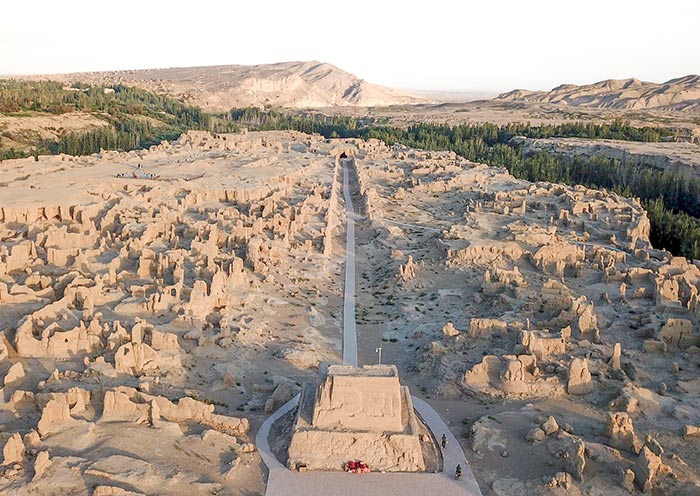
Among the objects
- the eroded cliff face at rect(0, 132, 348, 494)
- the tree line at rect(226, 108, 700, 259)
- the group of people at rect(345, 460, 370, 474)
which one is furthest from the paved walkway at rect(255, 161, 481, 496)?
the tree line at rect(226, 108, 700, 259)

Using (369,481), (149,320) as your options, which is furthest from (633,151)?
(369,481)

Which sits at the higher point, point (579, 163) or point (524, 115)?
point (524, 115)

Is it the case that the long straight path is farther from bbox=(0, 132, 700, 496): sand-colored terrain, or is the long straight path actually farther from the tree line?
the tree line

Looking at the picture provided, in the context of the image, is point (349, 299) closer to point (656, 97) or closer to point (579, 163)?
point (579, 163)

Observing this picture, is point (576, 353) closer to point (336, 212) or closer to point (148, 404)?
point (148, 404)

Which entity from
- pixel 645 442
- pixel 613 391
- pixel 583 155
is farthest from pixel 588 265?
pixel 583 155

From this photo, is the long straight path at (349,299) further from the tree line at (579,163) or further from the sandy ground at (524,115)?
the sandy ground at (524,115)

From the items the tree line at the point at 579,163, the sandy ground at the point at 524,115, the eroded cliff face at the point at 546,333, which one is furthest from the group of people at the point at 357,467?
the sandy ground at the point at 524,115

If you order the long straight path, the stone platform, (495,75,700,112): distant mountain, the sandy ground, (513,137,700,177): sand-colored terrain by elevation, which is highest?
(495,75,700,112): distant mountain
